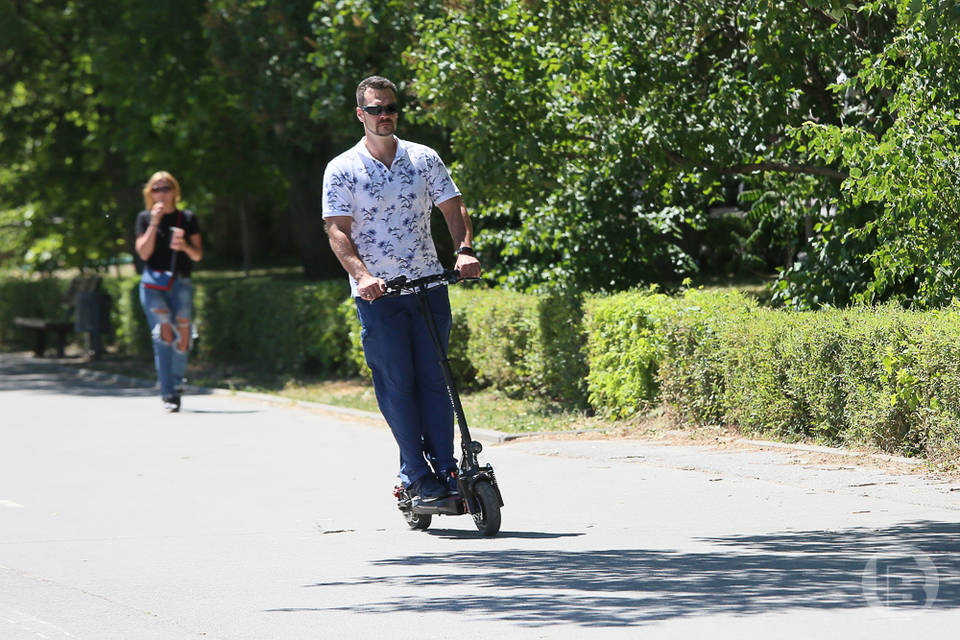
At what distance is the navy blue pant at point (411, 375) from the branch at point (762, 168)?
525 centimetres

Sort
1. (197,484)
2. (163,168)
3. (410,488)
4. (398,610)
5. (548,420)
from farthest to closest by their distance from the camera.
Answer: (163,168) → (548,420) → (197,484) → (410,488) → (398,610)

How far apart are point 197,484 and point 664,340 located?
3.75 metres

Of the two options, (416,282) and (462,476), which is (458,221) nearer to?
(416,282)

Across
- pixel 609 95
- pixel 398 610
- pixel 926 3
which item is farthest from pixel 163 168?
pixel 398 610

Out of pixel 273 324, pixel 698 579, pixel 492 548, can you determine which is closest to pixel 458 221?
pixel 492 548

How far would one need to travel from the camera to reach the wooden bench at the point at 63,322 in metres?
23.2

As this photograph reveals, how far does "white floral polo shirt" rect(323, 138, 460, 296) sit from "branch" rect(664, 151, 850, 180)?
513 centimetres

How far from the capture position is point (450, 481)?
7.42m

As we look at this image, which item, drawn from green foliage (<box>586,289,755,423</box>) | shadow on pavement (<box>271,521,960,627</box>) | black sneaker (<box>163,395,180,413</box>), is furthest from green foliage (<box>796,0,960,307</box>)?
black sneaker (<box>163,395,180,413</box>)

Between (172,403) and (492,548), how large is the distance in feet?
26.5

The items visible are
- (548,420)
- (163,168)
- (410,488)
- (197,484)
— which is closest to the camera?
(410,488)

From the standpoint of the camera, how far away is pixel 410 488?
24.4 feet

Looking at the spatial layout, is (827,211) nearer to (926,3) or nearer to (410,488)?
(926,3)

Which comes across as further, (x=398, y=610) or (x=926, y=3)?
(x=926, y=3)
